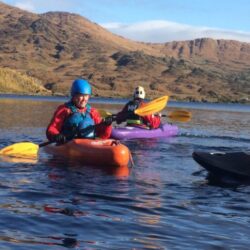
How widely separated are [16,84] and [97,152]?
117 metres

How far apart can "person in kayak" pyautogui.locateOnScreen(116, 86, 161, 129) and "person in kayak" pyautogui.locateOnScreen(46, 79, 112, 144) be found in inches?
234

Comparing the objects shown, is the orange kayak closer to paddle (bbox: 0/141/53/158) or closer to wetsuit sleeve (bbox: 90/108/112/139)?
wetsuit sleeve (bbox: 90/108/112/139)

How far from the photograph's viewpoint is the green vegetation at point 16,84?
123m

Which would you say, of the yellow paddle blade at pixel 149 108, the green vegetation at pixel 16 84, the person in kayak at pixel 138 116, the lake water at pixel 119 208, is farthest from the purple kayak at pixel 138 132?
the green vegetation at pixel 16 84

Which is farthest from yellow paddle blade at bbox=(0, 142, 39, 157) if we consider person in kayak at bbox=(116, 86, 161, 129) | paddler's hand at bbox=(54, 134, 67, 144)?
person in kayak at bbox=(116, 86, 161, 129)

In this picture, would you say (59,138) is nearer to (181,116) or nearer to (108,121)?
(108,121)

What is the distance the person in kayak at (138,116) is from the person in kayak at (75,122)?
5.95 m

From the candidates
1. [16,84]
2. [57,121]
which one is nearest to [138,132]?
[57,121]

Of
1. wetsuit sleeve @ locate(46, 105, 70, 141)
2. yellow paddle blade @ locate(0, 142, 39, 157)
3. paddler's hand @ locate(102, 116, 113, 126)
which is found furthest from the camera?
yellow paddle blade @ locate(0, 142, 39, 157)

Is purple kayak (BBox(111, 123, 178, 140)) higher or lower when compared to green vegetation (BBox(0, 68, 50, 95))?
lower

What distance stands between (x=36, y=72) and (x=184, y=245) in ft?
572

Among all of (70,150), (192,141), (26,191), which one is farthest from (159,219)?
(192,141)

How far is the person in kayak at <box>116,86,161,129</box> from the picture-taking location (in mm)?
19875

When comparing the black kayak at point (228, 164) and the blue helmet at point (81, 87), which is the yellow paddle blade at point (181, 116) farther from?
the black kayak at point (228, 164)
